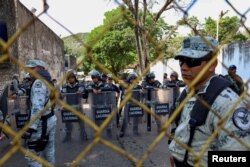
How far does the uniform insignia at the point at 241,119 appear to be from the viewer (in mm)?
1898

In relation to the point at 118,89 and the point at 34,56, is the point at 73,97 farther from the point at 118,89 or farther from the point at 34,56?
the point at 34,56

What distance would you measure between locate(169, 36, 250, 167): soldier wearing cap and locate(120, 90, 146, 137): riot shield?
588 centimetres

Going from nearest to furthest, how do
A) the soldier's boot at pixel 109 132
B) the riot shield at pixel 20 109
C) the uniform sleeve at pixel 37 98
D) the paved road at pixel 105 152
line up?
the uniform sleeve at pixel 37 98 → the paved road at pixel 105 152 → the riot shield at pixel 20 109 → the soldier's boot at pixel 109 132

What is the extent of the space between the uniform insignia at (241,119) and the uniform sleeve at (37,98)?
2.69 metres

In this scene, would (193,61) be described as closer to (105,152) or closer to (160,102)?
(105,152)

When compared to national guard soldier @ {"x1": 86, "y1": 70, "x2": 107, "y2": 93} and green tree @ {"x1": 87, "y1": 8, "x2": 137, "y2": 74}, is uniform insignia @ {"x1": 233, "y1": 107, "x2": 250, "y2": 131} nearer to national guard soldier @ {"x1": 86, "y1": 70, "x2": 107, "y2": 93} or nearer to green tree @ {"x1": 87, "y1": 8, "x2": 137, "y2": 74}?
national guard soldier @ {"x1": 86, "y1": 70, "x2": 107, "y2": 93}

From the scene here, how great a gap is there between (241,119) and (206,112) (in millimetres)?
194

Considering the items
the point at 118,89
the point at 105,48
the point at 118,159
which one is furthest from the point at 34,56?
the point at 105,48

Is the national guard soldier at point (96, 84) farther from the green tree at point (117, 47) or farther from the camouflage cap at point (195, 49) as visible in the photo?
the green tree at point (117, 47)

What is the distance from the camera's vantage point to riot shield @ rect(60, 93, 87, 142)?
25.2 feet

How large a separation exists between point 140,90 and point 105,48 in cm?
2943

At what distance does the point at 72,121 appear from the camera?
7895 millimetres

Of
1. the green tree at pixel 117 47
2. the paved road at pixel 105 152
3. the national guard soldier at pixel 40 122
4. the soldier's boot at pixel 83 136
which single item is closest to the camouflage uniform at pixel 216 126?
the national guard soldier at pixel 40 122

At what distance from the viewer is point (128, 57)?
126 ft
